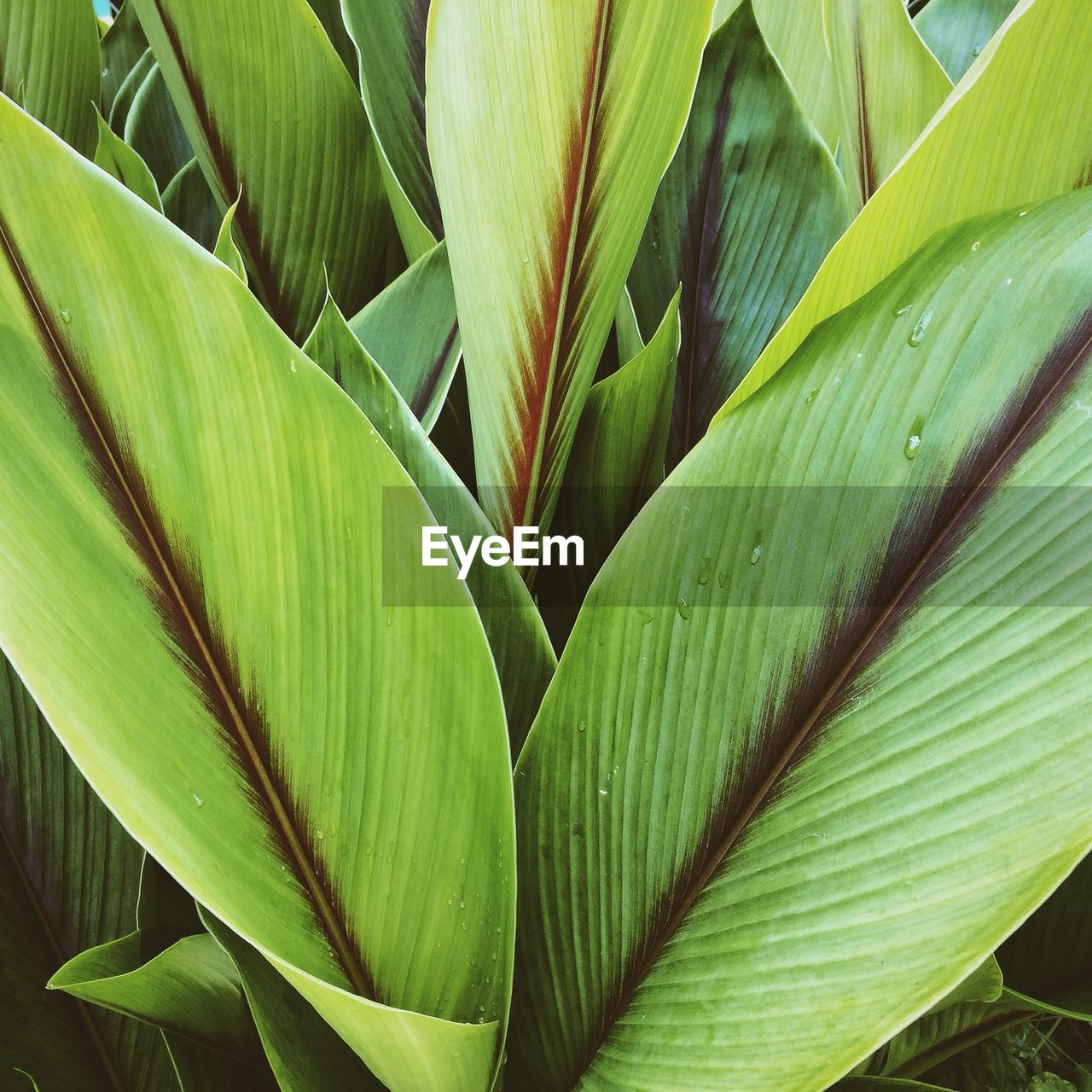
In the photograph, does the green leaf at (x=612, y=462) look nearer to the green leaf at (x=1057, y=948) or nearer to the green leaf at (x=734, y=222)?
the green leaf at (x=734, y=222)

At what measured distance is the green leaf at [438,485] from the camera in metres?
0.37

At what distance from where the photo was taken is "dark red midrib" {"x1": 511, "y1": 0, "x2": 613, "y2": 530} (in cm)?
33

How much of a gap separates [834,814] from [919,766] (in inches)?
1.1

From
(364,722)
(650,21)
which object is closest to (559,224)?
(650,21)

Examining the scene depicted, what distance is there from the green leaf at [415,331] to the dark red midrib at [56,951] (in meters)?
0.28

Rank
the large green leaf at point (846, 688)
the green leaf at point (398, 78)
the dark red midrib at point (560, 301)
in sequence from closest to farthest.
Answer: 1. the large green leaf at point (846, 688)
2. the dark red midrib at point (560, 301)
3. the green leaf at point (398, 78)

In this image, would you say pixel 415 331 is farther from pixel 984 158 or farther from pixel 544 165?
pixel 984 158

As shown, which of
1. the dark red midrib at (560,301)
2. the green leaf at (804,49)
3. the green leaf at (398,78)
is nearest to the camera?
the dark red midrib at (560,301)

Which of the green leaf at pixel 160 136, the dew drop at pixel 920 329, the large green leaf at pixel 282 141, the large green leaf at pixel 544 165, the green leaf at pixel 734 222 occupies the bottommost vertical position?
the dew drop at pixel 920 329

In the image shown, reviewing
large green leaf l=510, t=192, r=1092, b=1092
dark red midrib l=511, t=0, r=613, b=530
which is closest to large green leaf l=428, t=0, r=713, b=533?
dark red midrib l=511, t=0, r=613, b=530

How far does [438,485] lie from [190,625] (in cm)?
13

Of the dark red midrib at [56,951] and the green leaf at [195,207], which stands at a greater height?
the green leaf at [195,207]

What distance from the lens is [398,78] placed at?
567 mm

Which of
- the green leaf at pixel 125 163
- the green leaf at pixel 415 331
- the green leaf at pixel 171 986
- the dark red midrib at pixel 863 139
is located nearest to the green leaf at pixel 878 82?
the dark red midrib at pixel 863 139
